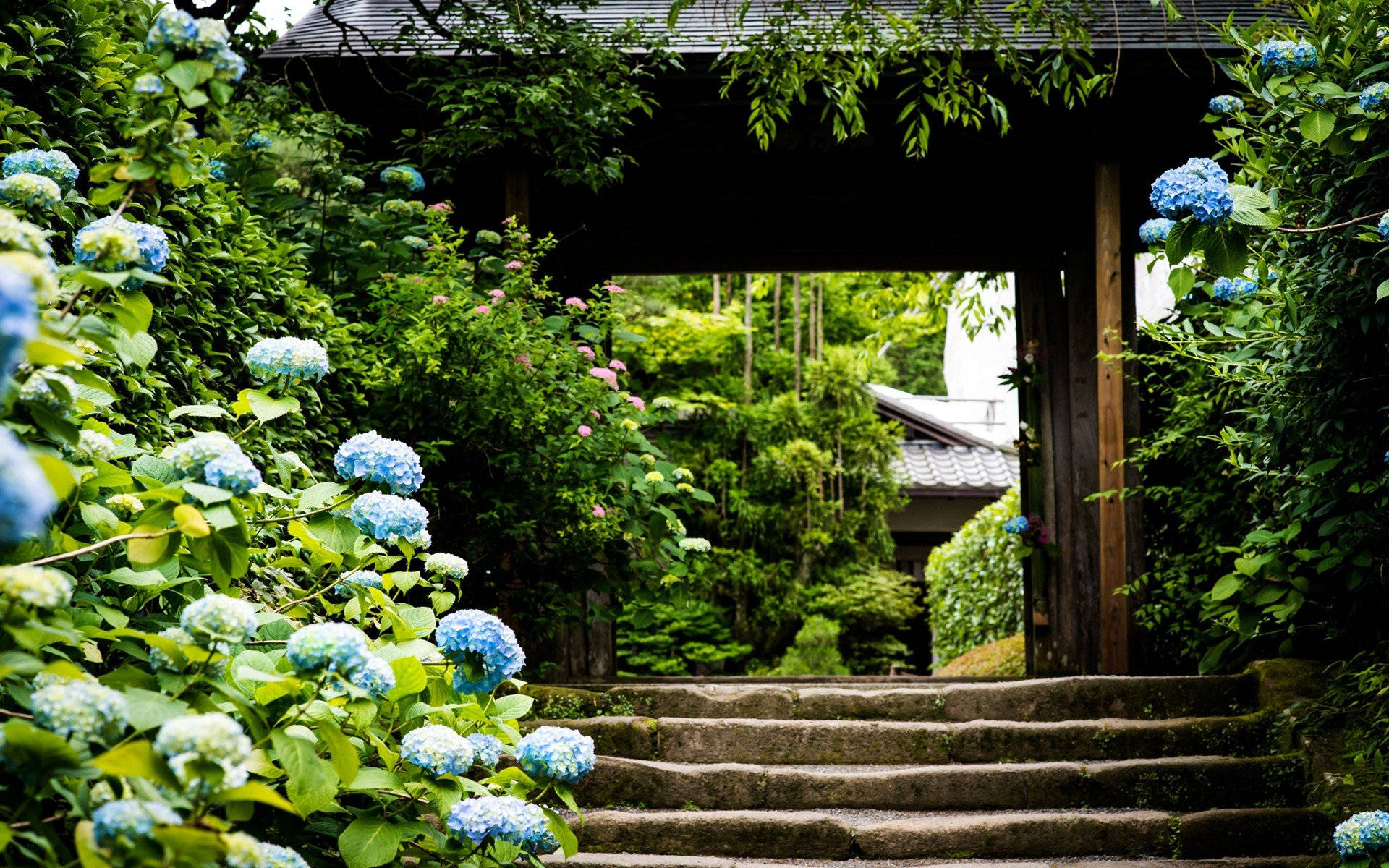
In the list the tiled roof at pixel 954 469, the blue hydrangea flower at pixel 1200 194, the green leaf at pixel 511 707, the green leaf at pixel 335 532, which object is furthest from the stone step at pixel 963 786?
the tiled roof at pixel 954 469

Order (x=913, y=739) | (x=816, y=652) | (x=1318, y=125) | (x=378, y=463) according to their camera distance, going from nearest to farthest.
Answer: (x=378, y=463), (x=1318, y=125), (x=913, y=739), (x=816, y=652)

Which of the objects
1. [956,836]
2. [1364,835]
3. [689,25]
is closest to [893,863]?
[956,836]

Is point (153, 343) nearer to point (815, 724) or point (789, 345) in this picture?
point (815, 724)

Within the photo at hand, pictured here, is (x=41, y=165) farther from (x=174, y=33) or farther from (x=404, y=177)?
(x=404, y=177)

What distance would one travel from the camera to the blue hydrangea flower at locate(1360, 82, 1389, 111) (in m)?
2.40

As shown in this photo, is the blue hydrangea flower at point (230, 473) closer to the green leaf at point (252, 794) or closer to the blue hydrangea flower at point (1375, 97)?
the green leaf at point (252, 794)

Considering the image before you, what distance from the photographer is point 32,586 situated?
1.06 meters

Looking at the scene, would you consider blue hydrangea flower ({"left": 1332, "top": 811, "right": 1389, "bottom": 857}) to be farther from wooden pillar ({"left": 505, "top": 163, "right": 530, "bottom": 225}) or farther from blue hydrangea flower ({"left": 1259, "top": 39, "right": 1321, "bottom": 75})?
wooden pillar ({"left": 505, "top": 163, "right": 530, "bottom": 225})

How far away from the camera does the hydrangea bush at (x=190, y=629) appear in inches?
41.5

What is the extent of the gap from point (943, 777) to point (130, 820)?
2834 millimetres

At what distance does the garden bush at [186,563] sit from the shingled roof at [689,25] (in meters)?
2.03

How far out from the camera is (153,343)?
1.76 meters

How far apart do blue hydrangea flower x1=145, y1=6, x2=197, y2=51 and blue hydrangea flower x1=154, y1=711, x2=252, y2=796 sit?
0.75 meters

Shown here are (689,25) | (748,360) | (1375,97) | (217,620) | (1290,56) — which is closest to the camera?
(217,620)
